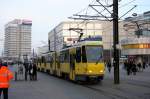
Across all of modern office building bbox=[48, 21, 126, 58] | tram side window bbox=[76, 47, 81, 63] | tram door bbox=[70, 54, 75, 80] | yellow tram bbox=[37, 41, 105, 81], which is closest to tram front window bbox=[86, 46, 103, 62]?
yellow tram bbox=[37, 41, 105, 81]

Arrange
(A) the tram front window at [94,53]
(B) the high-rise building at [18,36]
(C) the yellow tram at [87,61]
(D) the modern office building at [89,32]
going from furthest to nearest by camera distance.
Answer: (B) the high-rise building at [18,36], (D) the modern office building at [89,32], (A) the tram front window at [94,53], (C) the yellow tram at [87,61]

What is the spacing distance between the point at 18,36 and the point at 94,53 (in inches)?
4583

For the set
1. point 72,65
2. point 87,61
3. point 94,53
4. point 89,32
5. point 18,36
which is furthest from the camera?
point 18,36

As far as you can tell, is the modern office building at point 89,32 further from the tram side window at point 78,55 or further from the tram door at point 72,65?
the tram side window at point 78,55

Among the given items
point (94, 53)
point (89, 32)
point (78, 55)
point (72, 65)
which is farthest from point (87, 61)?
point (89, 32)

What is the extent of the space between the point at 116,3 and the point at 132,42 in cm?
8732

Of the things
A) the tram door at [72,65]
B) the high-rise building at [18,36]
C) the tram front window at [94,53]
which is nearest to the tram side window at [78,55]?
the tram front window at [94,53]

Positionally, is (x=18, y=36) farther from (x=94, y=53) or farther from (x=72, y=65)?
(x=94, y=53)

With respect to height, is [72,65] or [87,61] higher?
[87,61]

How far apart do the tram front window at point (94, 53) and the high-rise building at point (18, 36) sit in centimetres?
11085

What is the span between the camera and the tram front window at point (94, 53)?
30.2 metres

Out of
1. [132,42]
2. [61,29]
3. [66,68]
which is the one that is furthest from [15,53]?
[66,68]

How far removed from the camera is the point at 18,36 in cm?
14475

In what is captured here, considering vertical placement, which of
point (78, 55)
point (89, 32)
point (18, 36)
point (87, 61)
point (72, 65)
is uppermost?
point (18, 36)
